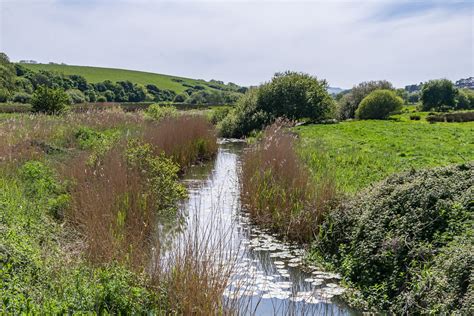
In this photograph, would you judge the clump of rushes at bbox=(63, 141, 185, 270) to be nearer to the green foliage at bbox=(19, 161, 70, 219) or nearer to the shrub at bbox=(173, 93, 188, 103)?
the green foliage at bbox=(19, 161, 70, 219)

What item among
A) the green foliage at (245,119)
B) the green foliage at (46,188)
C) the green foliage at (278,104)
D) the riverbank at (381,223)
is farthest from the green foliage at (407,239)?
the green foliage at (278,104)

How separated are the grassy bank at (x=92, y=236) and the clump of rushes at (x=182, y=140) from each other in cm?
97

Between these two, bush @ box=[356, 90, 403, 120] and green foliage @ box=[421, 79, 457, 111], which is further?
green foliage @ box=[421, 79, 457, 111]

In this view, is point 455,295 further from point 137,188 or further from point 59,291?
point 137,188

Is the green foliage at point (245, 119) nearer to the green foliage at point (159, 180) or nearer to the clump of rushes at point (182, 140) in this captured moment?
the clump of rushes at point (182, 140)

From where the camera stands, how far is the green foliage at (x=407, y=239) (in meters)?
5.30

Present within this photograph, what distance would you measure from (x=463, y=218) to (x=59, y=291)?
5.44 meters

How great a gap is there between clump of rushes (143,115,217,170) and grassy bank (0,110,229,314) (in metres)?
0.97

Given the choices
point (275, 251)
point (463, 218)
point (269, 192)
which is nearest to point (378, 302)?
point (463, 218)

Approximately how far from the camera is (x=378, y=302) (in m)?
6.00

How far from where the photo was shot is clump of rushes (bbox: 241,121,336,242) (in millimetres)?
8570

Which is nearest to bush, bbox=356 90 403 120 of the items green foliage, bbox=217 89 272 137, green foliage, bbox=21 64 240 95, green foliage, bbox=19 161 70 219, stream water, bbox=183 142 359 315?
green foliage, bbox=217 89 272 137

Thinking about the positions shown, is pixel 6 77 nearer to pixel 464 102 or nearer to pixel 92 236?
pixel 92 236

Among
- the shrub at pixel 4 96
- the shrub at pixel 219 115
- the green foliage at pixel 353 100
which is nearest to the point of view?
the shrub at pixel 219 115
